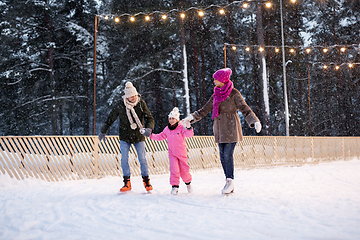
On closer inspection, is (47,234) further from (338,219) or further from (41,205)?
(338,219)

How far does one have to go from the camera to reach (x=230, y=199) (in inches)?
151

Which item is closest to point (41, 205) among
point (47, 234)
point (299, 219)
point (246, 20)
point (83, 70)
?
point (47, 234)

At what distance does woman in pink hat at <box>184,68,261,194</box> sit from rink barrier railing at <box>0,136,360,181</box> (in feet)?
13.7

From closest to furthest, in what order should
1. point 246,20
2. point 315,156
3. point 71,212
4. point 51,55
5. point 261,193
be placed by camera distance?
point 71,212, point 261,193, point 315,156, point 51,55, point 246,20

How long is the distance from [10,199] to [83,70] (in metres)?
19.9

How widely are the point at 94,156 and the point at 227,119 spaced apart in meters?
4.59

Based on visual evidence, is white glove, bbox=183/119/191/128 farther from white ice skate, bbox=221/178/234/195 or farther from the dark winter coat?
white ice skate, bbox=221/178/234/195

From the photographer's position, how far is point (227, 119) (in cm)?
432

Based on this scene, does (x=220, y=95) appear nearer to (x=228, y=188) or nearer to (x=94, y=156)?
(x=228, y=188)

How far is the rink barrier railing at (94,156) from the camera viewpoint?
6.71 metres

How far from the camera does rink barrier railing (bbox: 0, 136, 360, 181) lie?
22.0ft

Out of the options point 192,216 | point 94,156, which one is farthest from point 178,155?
point 94,156

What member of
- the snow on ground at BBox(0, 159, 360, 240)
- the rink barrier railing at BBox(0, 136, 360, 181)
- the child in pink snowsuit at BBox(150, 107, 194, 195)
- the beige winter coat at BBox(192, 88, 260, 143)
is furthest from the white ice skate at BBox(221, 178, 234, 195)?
the rink barrier railing at BBox(0, 136, 360, 181)

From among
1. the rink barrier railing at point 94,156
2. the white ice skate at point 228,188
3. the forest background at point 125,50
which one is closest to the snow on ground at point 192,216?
the white ice skate at point 228,188
